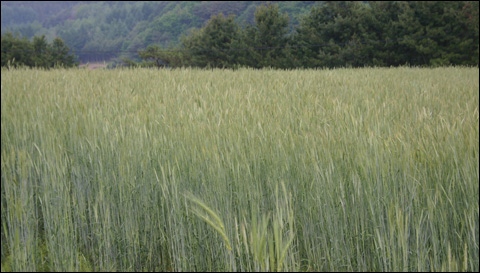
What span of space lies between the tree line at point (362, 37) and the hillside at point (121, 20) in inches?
176

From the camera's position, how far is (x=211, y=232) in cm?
176

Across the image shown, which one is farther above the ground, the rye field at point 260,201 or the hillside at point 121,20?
the hillside at point 121,20

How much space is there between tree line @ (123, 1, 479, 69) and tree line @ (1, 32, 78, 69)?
39.5 feet

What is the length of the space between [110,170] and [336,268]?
1.23 metres

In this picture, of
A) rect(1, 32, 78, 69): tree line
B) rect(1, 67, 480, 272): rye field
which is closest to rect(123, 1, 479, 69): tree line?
rect(1, 32, 78, 69): tree line

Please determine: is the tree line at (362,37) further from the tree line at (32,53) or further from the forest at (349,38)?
the tree line at (32,53)

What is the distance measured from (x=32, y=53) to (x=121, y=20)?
90.4m

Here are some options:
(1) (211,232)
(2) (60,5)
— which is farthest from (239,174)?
(2) (60,5)

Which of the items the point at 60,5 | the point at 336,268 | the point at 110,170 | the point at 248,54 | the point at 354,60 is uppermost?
the point at 60,5

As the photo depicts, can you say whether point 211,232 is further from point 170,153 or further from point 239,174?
point 170,153

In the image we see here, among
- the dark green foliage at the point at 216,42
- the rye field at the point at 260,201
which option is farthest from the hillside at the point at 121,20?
the rye field at the point at 260,201

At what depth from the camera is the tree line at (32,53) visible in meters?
26.7

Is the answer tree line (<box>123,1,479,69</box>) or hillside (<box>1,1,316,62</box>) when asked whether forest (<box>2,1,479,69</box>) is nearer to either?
tree line (<box>123,1,479,69</box>)

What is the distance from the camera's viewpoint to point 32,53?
27.5 metres
